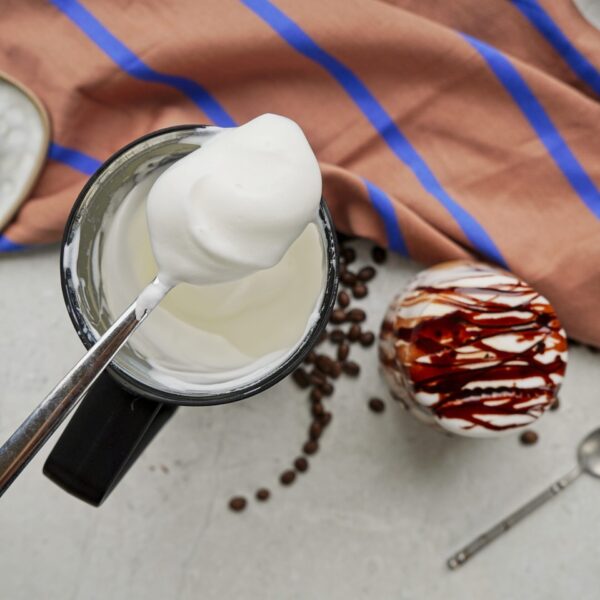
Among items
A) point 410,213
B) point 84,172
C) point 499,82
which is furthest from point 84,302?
point 499,82

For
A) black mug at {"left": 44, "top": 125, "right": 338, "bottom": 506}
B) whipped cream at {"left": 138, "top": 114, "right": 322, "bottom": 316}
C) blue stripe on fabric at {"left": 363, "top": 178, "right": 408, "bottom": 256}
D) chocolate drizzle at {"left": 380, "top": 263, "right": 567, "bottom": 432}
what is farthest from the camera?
blue stripe on fabric at {"left": 363, "top": 178, "right": 408, "bottom": 256}

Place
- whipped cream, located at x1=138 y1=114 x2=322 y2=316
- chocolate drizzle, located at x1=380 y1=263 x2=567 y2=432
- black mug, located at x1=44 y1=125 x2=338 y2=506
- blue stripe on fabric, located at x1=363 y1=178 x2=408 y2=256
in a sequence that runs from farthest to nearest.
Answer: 1. blue stripe on fabric, located at x1=363 y1=178 x2=408 y2=256
2. chocolate drizzle, located at x1=380 y1=263 x2=567 y2=432
3. black mug, located at x1=44 y1=125 x2=338 y2=506
4. whipped cream, located at x1=138 y1=114 x2=322 y2=316

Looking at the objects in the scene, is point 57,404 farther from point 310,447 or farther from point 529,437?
point 529,437

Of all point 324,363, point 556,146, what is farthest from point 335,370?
point 556,146

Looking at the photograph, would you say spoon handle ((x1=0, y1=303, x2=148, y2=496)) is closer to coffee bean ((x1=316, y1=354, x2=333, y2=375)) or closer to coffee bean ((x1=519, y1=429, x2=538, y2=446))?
coffee bean ((x1=316, y1=354, x2=333, y2=375))

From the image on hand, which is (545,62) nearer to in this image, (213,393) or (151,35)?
(151,35)

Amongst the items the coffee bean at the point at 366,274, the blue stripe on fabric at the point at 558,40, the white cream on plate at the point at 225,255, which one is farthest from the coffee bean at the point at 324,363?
the blue stripe on fabric at the point at 558,40

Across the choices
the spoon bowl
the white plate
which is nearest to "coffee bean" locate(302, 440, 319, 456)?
the spoon bowl

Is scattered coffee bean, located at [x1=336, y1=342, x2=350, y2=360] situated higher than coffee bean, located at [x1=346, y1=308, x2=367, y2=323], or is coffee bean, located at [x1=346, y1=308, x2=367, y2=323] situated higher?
coffee bean, located at [x1=346, y1=308, x2=367, y2=323]
